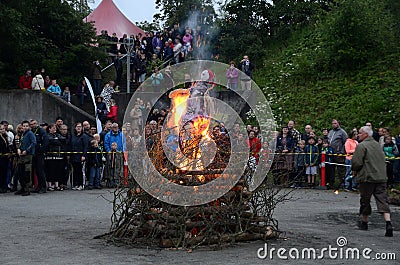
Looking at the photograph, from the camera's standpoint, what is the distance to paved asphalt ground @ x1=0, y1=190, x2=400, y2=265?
379 inches

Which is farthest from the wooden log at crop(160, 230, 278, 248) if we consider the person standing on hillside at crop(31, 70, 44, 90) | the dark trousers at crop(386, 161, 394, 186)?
the person standing on hillside at crop(31, 70, 44, 90)

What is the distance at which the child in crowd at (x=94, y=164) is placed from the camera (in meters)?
21.3

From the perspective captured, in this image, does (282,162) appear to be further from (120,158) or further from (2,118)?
(2,118)

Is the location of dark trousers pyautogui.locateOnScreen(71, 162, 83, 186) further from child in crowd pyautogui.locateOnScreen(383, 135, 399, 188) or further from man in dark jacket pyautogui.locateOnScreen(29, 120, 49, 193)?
child in crowd pyautogui.locateOnScreen(383, 135, 399, 188)

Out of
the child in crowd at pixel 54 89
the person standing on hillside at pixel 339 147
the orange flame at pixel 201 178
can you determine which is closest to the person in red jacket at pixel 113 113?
the child in crowd at pixel 54 89

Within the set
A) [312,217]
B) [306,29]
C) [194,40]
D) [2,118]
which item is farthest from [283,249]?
[306,29]

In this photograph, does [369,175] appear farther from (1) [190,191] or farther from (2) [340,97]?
(2) [340,97]

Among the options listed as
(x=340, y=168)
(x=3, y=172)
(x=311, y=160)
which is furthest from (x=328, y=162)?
(x=3, y=172)

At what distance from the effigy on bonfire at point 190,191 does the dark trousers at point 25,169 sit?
861 centimetres

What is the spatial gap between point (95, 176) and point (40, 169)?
2.12 metres

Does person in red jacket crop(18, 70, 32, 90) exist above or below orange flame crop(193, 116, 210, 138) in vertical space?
Answer: above

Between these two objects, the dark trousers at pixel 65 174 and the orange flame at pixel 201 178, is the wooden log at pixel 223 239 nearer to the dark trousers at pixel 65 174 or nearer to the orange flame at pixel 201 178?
the orange flame at pixel 201 178

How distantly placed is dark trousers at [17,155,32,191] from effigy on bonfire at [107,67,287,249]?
8605 millimetres

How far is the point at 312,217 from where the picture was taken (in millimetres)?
14445
